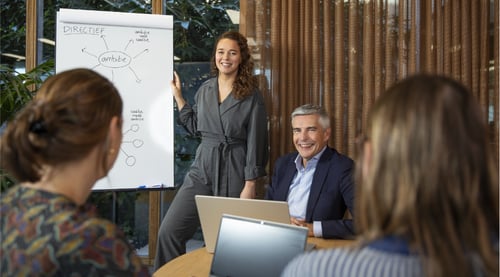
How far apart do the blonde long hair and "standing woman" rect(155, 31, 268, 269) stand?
237cm

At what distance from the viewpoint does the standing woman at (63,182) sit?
0.90 metres

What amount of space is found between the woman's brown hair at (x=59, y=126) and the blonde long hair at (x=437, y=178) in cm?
56

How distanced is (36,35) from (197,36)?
3.70ft

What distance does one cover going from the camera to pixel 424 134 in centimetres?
73

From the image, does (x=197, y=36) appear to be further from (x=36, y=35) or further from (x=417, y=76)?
(x=417, y=76)

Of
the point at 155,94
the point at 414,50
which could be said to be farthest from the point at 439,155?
the point at 414,50

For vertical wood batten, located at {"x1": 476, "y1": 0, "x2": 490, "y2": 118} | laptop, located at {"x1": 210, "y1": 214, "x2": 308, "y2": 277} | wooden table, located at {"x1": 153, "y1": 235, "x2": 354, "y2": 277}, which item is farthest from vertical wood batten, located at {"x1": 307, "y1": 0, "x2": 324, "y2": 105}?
laptop, located at {"x1": 210, "y1": 214, "x2": 308, "y2": 277}

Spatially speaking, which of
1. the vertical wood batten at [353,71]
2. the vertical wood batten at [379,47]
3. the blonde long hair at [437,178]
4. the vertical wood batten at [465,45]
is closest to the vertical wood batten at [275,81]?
the vertical wood batten at [353,71]

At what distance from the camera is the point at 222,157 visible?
3.15m

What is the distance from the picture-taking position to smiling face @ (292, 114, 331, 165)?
2.69 metres

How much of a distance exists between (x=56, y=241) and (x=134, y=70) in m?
2.24

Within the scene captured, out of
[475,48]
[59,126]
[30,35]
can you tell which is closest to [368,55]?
[475,48]

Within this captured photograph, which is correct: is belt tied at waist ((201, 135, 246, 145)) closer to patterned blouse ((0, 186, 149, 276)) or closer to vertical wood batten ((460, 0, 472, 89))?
vertical wood batten ((460, 0, 472, 89))

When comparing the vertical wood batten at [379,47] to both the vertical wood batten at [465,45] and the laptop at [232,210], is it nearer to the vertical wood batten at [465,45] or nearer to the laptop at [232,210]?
the vertical wood batten at [465,45]
